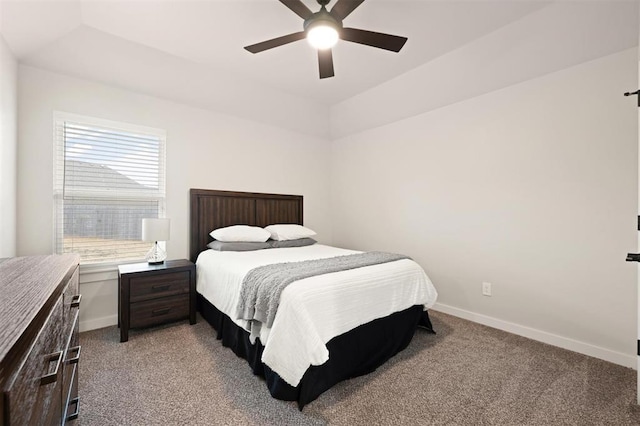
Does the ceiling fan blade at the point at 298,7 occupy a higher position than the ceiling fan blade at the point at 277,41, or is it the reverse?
the ceiling fan blade at the point at 298,7

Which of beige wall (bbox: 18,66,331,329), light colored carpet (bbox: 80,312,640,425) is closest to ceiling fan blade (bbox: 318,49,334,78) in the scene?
beige wall (bbox: 18,66,331,329)

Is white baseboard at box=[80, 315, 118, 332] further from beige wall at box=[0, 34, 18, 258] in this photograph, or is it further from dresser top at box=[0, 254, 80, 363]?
dresser top at box=[0, 254, 80, 363]

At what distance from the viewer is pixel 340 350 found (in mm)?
1904

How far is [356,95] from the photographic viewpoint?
3795 mm

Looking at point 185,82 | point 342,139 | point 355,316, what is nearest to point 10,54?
point 185,82

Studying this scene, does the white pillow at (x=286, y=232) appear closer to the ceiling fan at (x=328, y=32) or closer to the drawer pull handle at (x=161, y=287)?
the drawer pull handle at (x=161, y=287)

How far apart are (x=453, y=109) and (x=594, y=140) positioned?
4.19 ft

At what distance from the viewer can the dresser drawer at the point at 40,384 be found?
1.97ft

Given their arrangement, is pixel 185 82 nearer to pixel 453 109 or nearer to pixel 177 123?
pixel 177 123

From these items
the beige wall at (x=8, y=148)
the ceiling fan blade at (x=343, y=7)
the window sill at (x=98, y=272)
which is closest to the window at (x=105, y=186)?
the window sill at (x=98, y=272)

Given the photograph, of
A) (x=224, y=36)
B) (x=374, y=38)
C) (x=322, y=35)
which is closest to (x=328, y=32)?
(x=322, y=35)

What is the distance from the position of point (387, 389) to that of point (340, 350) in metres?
0.39

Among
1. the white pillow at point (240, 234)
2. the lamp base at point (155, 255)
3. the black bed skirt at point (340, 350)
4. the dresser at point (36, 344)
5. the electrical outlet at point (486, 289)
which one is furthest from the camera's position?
the white pillow at point (240, 234)

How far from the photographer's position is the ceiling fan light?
188cm
